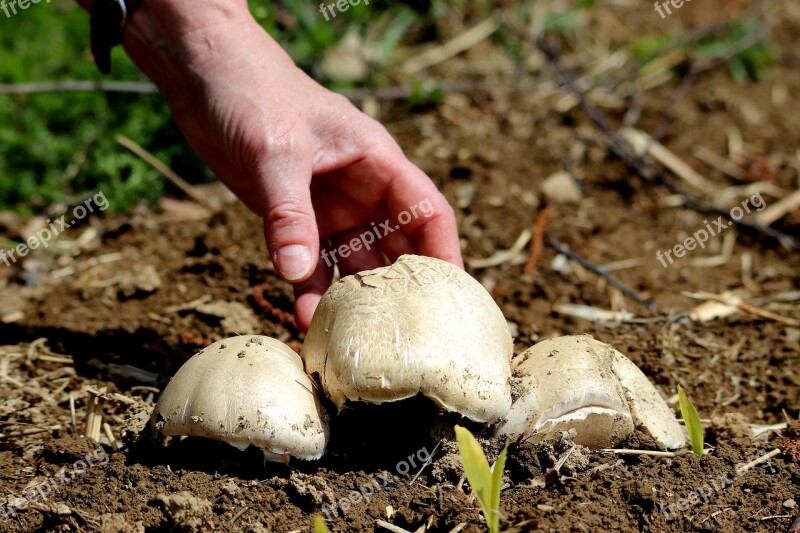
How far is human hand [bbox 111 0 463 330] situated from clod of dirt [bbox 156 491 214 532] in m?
0.83

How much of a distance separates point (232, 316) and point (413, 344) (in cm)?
134

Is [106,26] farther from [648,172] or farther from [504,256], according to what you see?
[648,172]

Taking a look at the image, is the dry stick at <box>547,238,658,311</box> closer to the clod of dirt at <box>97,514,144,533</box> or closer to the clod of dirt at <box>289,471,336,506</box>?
the clod of dirt at <box>289,471,336,506</box>

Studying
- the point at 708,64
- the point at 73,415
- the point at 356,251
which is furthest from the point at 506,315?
the point at 708,64

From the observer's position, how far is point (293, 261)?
2.73 metres

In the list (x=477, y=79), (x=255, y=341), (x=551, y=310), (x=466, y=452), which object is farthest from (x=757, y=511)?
(x=477, y=79)

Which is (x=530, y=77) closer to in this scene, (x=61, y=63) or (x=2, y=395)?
(x=61, y=63)

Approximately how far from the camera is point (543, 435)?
102 inches

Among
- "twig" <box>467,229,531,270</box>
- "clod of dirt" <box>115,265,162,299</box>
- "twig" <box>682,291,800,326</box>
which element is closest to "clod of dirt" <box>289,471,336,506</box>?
"clod of dirt" <box>115,265,162,299</box>

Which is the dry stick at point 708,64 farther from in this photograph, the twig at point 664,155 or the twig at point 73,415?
the twig at point 73,415

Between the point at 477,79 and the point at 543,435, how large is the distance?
13.6 feet

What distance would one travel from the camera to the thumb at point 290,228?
2.72 m

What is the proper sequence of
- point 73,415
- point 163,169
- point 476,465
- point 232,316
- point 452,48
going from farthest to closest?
point 452,48
point 163,169
point 232,316
point 73,415
point 476,465

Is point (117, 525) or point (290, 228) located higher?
point (290, 228)
